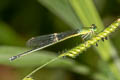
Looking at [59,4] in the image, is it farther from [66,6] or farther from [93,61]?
[93,61]

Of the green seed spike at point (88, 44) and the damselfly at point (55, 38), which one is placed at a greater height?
the damselfly at point (55, 38)

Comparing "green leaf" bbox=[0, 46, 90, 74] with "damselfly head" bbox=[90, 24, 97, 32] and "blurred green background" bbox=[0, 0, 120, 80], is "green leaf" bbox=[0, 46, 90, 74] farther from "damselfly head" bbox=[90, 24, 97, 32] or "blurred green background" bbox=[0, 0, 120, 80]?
"damselfly head" bbox=[90, 24, 97, 32]

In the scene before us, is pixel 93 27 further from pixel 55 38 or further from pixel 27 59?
pixel 27 59

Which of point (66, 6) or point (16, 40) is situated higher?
point (16, 40)

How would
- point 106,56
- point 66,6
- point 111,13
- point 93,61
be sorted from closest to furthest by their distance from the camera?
point 66,6 < point 106,56 < point 93,61 < point 111,13

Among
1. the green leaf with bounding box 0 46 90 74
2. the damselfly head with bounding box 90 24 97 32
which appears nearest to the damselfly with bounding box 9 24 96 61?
the damselfly head with bounding box 90 24 97 32

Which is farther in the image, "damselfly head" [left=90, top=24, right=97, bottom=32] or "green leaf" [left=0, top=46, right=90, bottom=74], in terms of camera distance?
"green leaf" [left=0, top=46, right=90, bottom=74]

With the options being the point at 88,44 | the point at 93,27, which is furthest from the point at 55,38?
the point at 88,44

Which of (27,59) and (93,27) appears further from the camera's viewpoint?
(27,59)

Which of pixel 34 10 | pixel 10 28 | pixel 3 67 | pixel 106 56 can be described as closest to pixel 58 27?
pixel 34 10

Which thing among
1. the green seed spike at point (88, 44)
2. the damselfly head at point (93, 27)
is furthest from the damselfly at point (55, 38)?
the green seed spike at point (88, 44)

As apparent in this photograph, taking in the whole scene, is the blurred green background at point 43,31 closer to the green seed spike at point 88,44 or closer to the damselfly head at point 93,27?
the damselfly head at point 93,27
